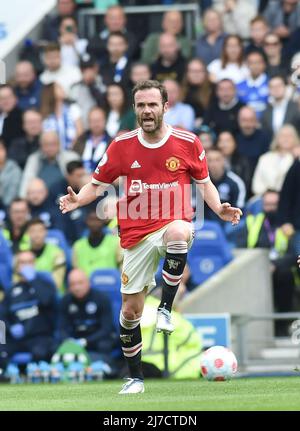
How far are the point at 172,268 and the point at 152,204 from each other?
542mm

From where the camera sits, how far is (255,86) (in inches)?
770

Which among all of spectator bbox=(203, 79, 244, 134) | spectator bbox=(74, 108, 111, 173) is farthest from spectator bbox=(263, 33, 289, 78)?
spectator bbox=(74, 108, 111, 173)

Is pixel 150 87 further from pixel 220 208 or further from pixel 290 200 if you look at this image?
pixel 290 200

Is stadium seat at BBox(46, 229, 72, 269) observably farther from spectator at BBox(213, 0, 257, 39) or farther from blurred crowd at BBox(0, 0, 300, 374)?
spectator at BBox(213, 0, 257, 39)

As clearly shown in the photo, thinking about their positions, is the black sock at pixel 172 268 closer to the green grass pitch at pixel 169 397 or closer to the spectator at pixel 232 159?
the green grass pitch at pixel 169 397

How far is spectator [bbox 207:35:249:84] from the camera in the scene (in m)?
19.8

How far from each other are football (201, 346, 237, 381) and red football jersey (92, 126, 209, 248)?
152 centimetres

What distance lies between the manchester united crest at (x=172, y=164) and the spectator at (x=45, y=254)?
6.15 m

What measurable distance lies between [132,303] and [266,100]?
8283mm

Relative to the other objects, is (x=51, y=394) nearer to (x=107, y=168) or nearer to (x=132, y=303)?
(x=132, y=303)

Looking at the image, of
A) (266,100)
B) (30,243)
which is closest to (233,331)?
(30,243)

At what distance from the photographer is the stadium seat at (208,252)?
56.1 feet

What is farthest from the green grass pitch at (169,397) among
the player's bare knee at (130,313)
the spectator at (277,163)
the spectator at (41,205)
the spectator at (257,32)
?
the spectator at (257,32)

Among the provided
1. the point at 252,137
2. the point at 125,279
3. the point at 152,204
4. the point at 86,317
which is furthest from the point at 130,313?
the point at 252,137
